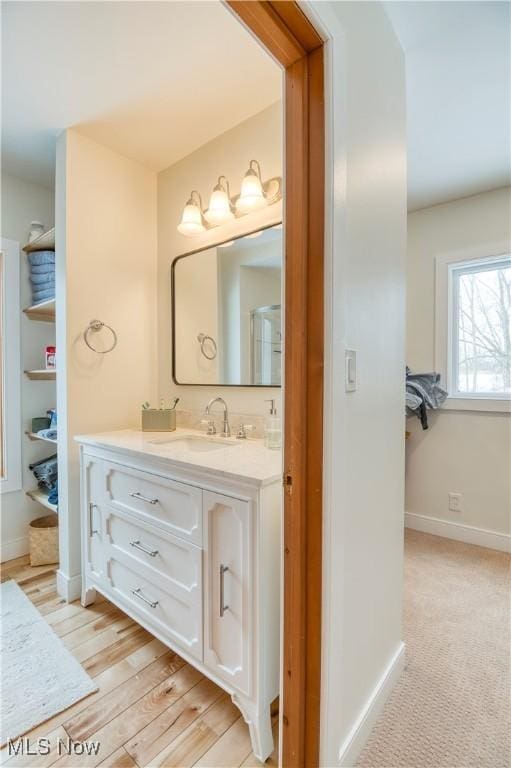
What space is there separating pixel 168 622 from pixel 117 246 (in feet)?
6.48

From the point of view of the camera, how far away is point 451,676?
4.67 ft

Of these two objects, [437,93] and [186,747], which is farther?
[437,93]

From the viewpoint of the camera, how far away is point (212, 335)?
79.4 inches

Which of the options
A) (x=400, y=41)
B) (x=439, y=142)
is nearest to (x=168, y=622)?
(x=400, y=41)

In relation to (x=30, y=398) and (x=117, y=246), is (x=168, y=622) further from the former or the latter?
(x=117, y=246)

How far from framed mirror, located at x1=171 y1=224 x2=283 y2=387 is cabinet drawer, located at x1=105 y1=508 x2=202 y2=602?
82 centimetres

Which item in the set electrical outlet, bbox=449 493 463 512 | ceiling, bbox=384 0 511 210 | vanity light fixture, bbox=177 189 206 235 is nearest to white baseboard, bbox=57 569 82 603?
vanity light fixture, bbox=177 189 206 235

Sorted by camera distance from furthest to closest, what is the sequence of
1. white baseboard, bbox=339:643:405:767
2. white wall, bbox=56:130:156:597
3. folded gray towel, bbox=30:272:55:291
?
folded gray towel, bbox=30:272:55:291, white wall, bbox=56:130:156:597, white baseboard, bbox=339:643:405:767

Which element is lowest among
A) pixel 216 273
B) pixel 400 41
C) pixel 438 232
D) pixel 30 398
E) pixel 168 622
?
pixel 168 622

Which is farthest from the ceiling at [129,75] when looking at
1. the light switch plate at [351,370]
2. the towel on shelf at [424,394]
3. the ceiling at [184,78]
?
the towel on shelf at [424,394]

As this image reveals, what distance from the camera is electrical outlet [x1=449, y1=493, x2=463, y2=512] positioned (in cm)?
262

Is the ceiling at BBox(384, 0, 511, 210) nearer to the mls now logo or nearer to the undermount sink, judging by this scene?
the undermount sink

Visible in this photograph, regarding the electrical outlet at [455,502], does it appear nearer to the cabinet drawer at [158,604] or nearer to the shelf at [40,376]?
the cabinet drawer at [158,604]

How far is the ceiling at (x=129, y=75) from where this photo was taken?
1.34 metres
